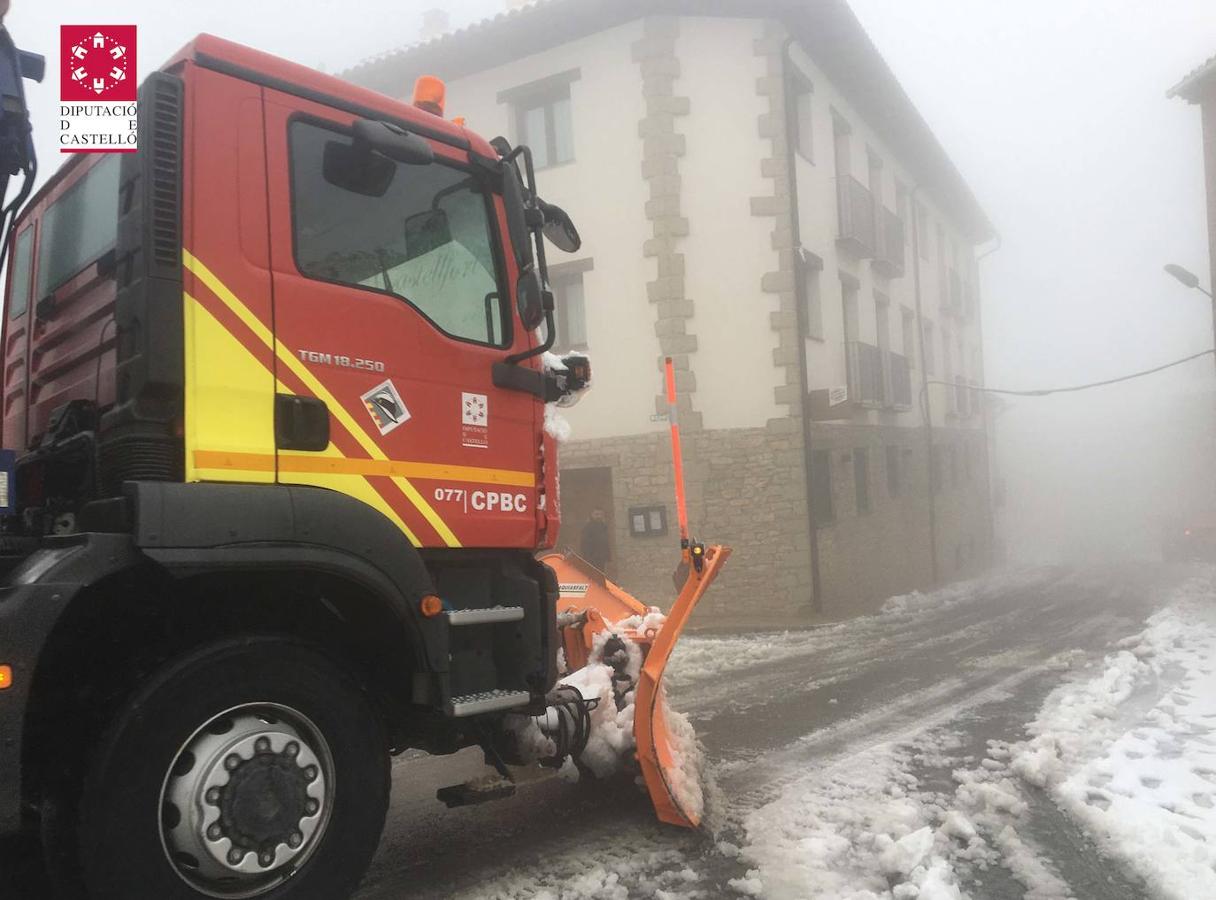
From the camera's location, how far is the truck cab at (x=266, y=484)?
2.61m

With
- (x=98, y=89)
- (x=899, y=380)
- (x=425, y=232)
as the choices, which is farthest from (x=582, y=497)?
(x=98, y=89)

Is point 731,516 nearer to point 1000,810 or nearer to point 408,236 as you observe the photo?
point 1000,810

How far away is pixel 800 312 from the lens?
14.5 m

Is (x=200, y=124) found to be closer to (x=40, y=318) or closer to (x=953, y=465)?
(x=40, y=318)

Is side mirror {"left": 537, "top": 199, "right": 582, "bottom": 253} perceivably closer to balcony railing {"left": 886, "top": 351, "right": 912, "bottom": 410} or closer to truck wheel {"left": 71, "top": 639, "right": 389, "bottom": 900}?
truck wheel {"left": 71, "top": 639, "right": 389, "bottom": 900}

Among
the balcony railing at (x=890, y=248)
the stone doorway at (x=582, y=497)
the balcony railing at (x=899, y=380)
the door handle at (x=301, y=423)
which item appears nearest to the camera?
the door handle at (x=301, y=423)

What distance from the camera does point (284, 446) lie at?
2988 millimetres

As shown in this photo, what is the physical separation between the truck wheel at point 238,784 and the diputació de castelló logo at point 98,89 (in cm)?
171

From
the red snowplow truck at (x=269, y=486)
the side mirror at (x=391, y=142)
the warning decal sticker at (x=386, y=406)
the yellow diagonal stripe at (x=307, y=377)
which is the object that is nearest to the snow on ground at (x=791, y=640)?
the red snowplow truck at (x=269, y=486)

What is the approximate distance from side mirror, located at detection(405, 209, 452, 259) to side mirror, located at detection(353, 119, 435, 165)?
0.20 meters

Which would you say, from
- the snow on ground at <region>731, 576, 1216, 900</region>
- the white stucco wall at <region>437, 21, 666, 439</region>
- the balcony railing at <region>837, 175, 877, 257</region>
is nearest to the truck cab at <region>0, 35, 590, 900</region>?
the snow on ground at <region>731, 576, 1216, 900</region>

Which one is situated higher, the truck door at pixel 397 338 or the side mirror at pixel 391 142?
the side mirror at pixel 391 142

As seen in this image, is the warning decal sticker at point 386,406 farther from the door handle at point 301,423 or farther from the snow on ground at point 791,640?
the snow on ground at point 791,640

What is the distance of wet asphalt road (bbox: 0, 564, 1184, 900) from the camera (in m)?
3.63
